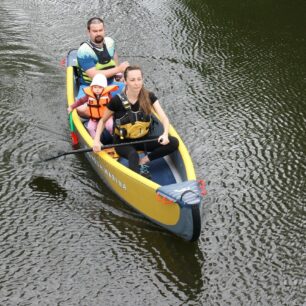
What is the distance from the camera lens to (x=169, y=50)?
32.0ft

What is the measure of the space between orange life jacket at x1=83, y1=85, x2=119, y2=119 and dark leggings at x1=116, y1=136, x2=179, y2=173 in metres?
0.76

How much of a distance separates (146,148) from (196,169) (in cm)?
99

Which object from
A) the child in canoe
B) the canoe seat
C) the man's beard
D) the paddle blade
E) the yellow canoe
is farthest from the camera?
the man's beard

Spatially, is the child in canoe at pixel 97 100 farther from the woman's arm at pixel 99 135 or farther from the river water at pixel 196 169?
the river water at pixel 196 169

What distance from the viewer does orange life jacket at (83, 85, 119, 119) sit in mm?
6113

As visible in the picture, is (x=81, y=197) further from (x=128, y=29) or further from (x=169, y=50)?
(x=128, y=29)

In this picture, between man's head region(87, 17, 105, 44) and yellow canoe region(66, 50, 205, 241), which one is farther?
man's head region(87, 17, 105, 44)

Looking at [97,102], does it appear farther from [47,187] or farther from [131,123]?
[47,187]

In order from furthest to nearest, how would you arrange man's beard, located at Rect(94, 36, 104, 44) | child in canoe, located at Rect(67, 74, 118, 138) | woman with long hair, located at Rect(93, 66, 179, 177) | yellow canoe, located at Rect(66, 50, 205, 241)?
man's beard, located at Rect(94, 36, 104, 44), child in canoe, located at Rect(67, 74, 118, 138), woman with long hair, located at Rect(93, 66, 179, 177), yellow canoe, located at Rect(66, 50, 205, 241)

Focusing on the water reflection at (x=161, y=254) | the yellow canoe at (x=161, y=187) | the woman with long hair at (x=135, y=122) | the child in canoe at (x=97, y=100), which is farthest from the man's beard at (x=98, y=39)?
the water reflection at (x=161, y=254)

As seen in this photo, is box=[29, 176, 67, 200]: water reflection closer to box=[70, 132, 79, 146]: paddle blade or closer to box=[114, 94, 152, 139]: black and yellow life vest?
box=[70, 132, 79, 146]: paddle blade

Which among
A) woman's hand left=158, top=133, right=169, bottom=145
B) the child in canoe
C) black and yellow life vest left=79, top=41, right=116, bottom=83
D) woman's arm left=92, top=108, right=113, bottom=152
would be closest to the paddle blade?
the child in canoe

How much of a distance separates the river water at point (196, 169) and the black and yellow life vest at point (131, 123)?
81 centimetres

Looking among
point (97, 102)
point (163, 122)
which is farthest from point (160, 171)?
point (97, 102)
